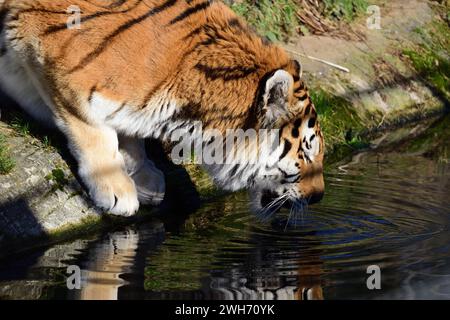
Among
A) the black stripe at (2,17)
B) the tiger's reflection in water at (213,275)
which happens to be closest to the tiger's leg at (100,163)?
the tiger's reflection in water at (213,275)

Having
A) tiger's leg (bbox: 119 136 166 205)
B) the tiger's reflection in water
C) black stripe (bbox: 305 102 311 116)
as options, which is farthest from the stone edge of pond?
black stripe (bbox: 305 102 311 116)

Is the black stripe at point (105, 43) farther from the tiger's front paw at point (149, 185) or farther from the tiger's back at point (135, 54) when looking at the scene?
the tiger's front paw at point (149, 185)

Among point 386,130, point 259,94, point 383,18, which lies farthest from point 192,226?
point 383,18

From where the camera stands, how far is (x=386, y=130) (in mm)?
9578

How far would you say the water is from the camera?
5.18 meters

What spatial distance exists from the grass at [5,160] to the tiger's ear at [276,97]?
157cm

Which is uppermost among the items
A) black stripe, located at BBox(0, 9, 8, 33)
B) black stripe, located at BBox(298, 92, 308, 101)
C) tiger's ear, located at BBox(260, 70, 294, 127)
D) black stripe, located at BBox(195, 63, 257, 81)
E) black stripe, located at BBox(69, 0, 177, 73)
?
black stripe, located at BBox(0, 9, 8, 33)

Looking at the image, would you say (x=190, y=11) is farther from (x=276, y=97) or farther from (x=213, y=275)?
(x=213, y=275)

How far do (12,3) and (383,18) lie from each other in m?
5.77

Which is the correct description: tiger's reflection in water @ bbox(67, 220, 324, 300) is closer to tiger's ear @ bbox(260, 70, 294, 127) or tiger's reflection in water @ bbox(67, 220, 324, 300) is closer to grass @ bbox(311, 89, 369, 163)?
tiger's ear @ bbox(260, 70, 294, 127)

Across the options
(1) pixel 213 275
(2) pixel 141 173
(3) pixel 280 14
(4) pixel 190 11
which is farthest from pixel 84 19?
(3) pixel 280 14

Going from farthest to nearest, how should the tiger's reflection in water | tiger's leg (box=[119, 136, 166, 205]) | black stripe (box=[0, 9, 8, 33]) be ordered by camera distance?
tiger's leg (box=[119, 136, 166, 205]) → black stripe (box=[0, 9, 8, 33]) → the tiger's reflection in water
